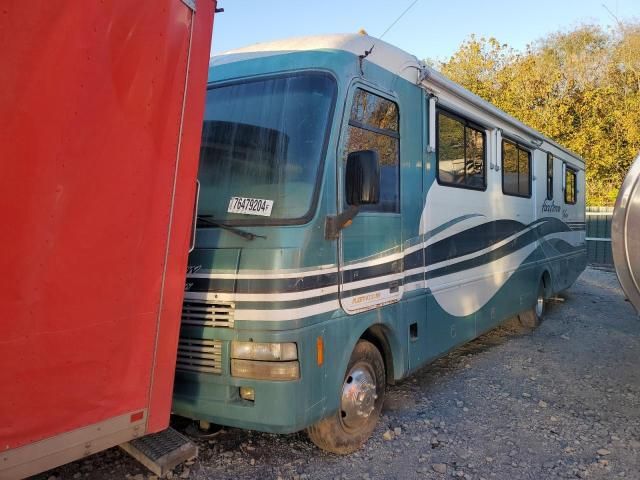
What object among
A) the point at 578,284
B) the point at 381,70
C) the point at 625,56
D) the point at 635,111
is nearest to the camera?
the point at 381,70

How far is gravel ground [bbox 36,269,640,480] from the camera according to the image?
3664 mm

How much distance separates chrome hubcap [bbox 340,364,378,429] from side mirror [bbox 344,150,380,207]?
4.02 ft

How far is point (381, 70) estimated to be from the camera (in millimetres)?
4133

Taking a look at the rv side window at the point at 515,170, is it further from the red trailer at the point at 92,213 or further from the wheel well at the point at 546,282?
the red trailer at the point at 92,213

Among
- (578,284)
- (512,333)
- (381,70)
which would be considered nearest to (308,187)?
(381,70)

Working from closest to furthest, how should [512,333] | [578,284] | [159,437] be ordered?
[159,437]
[512,333]
[578,284]

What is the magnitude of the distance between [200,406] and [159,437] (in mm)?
293

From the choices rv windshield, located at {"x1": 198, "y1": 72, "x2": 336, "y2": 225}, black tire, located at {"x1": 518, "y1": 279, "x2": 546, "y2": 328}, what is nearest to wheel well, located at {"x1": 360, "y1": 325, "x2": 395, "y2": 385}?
rv windshield, located at {"x1": 198, "y1": 72, "x2": 336, "y2": 225}

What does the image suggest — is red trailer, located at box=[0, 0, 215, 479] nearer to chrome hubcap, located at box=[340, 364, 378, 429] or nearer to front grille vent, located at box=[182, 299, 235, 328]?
front grille vent, located at box=[182, 299, 235, 328]

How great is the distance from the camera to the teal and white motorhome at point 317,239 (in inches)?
128

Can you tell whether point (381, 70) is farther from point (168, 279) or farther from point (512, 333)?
point (512, 333)

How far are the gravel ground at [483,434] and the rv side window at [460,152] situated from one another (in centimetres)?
206

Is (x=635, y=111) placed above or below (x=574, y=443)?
Result: above

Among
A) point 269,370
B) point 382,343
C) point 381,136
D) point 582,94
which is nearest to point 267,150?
point 381,136
